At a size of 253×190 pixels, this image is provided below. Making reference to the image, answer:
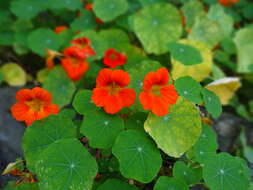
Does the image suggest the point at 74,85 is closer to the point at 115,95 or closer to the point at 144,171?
the point at 115,95

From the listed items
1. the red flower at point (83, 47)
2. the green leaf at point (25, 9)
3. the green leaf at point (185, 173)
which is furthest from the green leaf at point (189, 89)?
the green leaf at point (25, 9)

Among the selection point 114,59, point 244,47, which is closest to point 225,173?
point 114,59

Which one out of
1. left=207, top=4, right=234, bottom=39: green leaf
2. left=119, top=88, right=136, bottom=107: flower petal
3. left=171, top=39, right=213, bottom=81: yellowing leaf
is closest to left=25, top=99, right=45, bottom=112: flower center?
left=119, top=88, right=136, bottom=107: flower petal

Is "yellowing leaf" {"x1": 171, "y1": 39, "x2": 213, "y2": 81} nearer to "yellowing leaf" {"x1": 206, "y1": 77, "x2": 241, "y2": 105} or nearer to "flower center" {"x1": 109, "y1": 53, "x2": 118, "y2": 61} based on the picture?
"yellowing leaf" {"x1": 206, "y1": 77, "x2": 241, "y2": 105}

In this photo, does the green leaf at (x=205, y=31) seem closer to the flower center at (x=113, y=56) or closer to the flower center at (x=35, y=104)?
the flower center at (x=113, y=56)

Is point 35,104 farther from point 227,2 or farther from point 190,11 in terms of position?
point 227,2

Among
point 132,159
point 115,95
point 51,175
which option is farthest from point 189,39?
point 51,175
